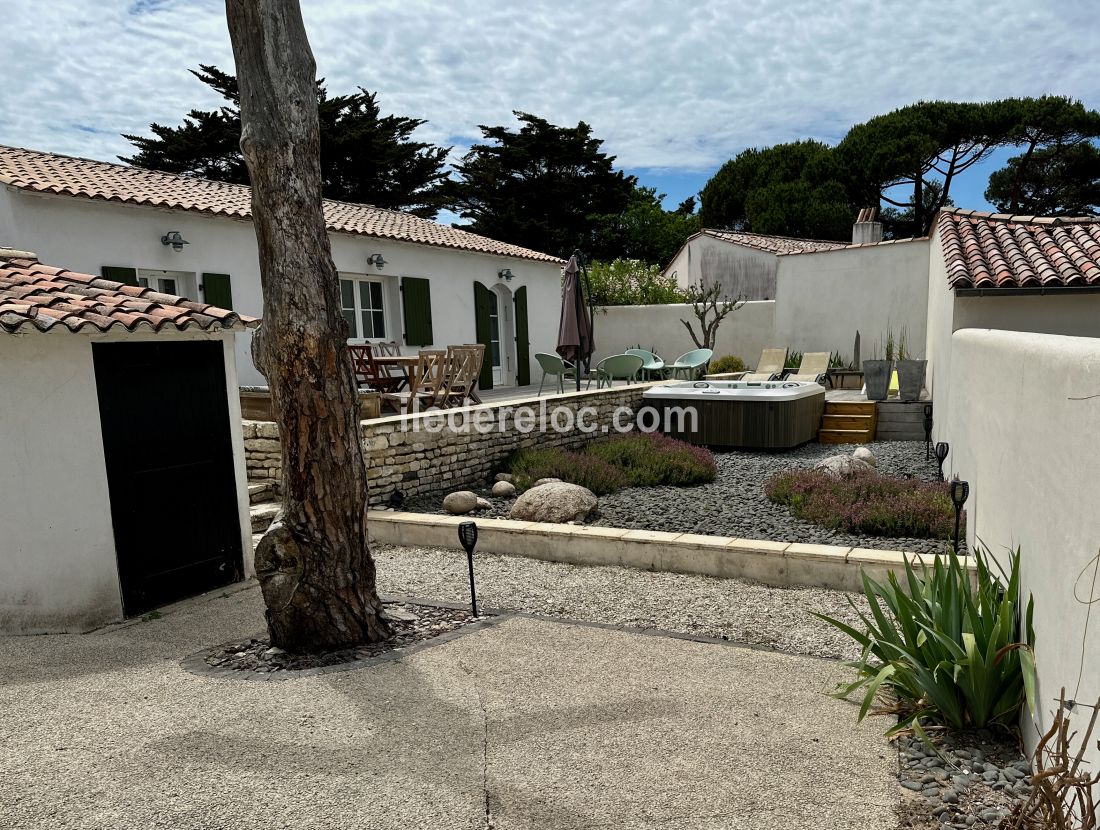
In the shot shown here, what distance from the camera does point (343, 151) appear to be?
23891 mm

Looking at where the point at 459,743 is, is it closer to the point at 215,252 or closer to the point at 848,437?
the point at 215,252

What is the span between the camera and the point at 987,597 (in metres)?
3.18

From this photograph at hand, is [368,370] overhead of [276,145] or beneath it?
beneath

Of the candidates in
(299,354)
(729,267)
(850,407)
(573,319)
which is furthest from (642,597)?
(729,267)

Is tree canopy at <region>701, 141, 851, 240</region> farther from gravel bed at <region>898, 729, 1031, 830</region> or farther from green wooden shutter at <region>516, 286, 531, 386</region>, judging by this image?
gravel bed at <region>898, 729, 1031, 830</region>

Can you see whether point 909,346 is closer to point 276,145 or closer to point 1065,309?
point 1065,309

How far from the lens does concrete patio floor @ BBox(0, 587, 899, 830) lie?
2.61 metres

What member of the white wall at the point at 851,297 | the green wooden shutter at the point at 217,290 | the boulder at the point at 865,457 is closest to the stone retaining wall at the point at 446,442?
the green wooden shutter at the point at 217,290

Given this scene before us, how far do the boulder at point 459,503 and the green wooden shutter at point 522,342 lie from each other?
8304mm

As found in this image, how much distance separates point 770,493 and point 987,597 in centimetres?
459

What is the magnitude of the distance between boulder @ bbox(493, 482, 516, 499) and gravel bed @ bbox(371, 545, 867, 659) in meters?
2.01

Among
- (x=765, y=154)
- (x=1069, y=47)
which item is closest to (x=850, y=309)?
(x=1069, y=47)

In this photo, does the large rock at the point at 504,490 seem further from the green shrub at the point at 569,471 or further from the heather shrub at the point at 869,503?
the heather shrub at the point at 869,503

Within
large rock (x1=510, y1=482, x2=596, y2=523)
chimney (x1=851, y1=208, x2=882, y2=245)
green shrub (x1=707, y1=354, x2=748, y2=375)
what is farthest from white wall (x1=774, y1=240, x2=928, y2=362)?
large rock (x1=510, y1=482, x2=596, y2=523)
